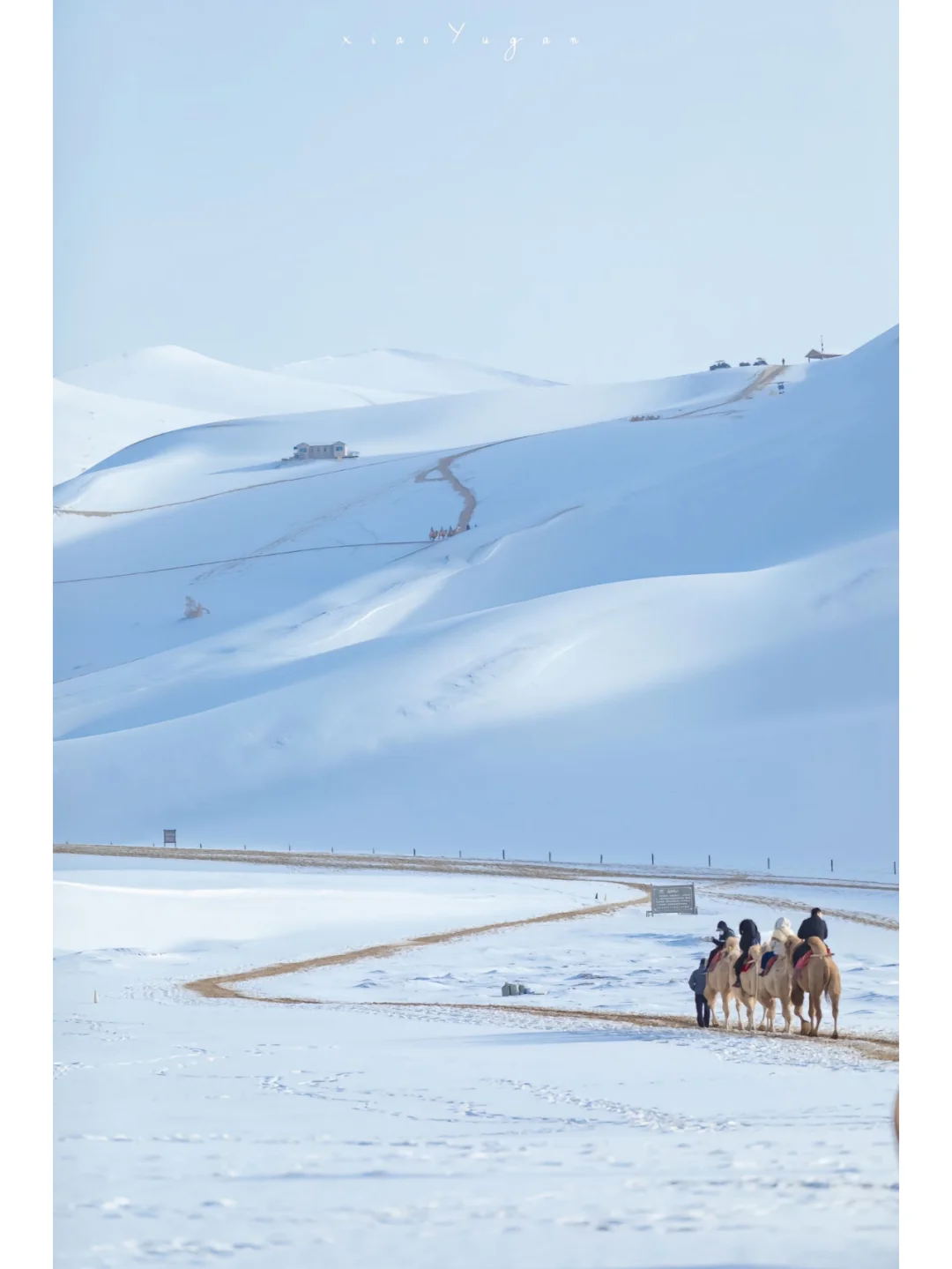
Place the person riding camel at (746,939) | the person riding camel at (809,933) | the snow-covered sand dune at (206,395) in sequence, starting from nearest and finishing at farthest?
the person riding camel at (809,933), the person riding camel at (746,939), the snow-covered sand dune at (206,395)

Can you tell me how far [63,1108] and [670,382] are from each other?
3488cm

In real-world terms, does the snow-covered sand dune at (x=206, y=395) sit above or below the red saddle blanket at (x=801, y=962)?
above

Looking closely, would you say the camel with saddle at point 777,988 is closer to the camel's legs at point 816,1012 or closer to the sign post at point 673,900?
the camel's legs at point 816,1012

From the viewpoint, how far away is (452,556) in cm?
3312

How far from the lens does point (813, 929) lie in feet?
34.3

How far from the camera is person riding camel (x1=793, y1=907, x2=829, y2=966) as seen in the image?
402 inches

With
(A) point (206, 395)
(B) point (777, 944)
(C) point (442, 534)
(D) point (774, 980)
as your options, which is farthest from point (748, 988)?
(A) point (206, 395)

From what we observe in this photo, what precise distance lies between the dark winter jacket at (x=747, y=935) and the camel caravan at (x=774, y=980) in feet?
1.19

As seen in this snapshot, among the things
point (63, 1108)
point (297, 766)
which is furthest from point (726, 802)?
point (63, 1108)

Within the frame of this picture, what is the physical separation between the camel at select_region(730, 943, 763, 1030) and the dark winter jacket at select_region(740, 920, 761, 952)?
45 centimetres

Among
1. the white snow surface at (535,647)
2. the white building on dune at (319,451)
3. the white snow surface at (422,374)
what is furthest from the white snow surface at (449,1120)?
the white building on dune at (319,451)

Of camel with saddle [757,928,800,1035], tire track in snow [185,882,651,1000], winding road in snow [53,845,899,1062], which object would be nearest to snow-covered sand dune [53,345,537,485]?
winding road in snow [53,845,899,1062]

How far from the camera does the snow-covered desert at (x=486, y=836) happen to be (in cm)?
806

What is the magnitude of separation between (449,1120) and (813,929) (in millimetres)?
3047
